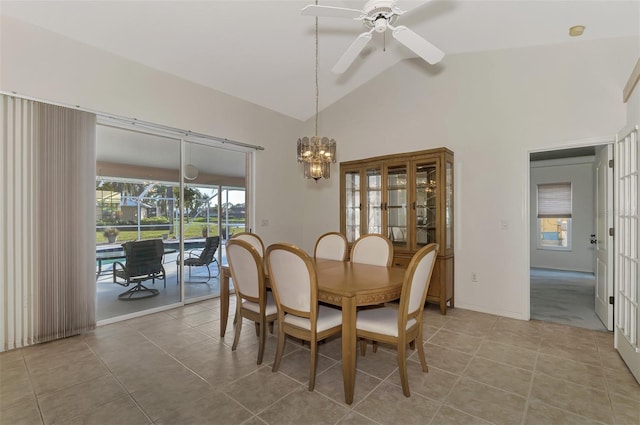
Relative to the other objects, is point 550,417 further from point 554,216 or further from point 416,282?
point 554,216

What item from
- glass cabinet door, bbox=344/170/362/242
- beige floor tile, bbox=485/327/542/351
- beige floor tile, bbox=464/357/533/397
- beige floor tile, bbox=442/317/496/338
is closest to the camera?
beige floor tile, bbox=464/357/533/397

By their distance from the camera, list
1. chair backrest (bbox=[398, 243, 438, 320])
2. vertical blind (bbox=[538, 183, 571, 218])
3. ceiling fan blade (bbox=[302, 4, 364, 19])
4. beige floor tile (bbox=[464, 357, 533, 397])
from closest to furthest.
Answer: ceiling fan blade (bbox=[302, 4, 364, 19]), chair backrest (bbox=[398, 243, 438, 320]), beige floor tile (bbox=[464, 357, 533, 397]), vertical blind (bbox=[538, 183, 571, 218])

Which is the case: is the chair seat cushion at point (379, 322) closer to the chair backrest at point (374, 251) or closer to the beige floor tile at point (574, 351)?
the chair backrest at point (374, 251)

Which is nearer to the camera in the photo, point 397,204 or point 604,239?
point 604,239

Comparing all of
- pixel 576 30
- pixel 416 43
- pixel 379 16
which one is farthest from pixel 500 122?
pixel 379 16

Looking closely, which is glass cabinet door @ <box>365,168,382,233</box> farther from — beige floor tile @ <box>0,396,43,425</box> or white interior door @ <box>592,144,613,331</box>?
beige floor tile @ <box>0,396,43,425</box>

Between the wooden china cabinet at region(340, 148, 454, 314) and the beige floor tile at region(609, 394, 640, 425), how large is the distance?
5.51ft

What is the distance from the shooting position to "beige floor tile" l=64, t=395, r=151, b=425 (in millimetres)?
1719

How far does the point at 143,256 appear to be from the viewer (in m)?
3.63

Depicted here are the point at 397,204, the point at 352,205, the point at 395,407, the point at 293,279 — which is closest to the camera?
the point at 395,407

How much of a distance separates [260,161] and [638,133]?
4141 mm

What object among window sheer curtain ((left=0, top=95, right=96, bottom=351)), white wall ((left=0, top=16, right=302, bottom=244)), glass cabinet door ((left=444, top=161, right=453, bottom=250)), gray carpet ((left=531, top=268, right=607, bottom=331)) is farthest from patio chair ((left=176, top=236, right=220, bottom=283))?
gray carpet ((left=531, top=268, right=607, bottom=331))

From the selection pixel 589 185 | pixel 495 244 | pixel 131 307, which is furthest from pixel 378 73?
pixel 589 185

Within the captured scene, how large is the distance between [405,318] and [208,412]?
1354mm
